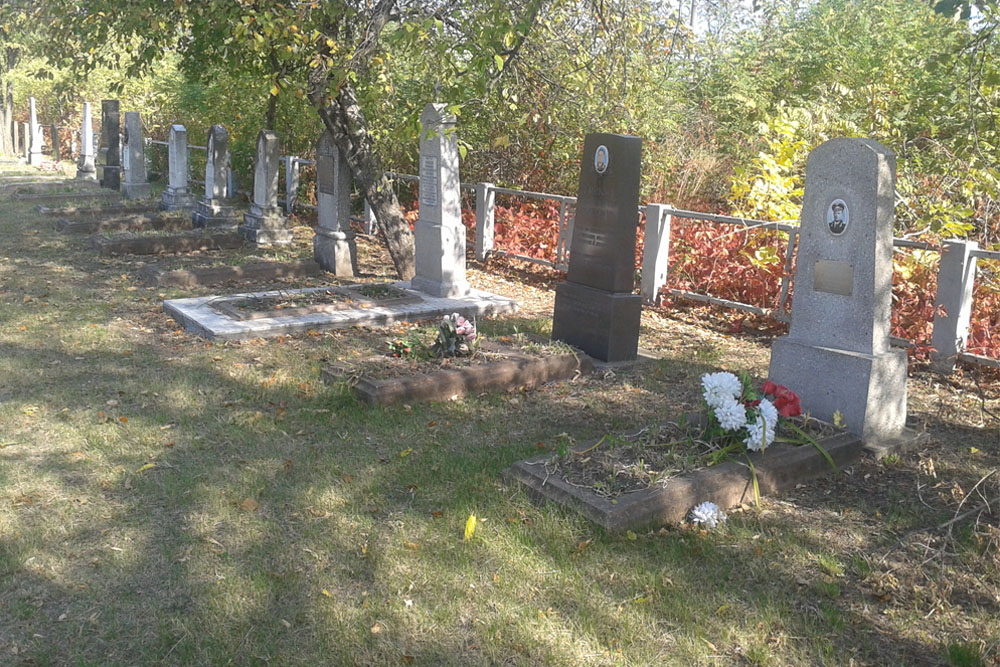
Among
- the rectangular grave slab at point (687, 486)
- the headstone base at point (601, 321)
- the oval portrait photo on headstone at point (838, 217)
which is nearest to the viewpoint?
the rectangular grave slab at point (687, 486)

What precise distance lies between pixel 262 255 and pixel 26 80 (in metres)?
31.4

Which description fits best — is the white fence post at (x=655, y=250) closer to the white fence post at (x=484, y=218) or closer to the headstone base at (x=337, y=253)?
the white fence post at (x=484, y=218)

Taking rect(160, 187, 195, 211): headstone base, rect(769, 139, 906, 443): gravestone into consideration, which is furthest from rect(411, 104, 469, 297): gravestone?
rect(160, 187, 195, 211): headstone base

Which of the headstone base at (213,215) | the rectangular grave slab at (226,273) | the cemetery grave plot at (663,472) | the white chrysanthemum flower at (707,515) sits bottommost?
the white chrysanthemum flower at (707,515)

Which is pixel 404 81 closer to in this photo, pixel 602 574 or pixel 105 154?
pixel 105 154

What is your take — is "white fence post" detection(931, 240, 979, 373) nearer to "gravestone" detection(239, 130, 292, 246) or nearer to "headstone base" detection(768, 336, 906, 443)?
"headstone base" detection(768, 336, 906, 443)

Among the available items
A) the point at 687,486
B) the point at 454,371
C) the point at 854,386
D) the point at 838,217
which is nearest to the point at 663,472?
the point at 687,486

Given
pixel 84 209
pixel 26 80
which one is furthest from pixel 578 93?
pixel 26 80

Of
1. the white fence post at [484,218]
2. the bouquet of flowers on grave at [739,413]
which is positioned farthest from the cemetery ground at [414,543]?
the white fence post at [484,218]

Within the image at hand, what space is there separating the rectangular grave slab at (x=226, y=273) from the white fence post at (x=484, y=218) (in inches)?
97.4

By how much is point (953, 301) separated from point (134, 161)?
50.7 feet

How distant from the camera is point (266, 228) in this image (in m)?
13.5

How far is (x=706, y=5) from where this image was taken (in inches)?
346

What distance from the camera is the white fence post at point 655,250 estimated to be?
9.85 m
